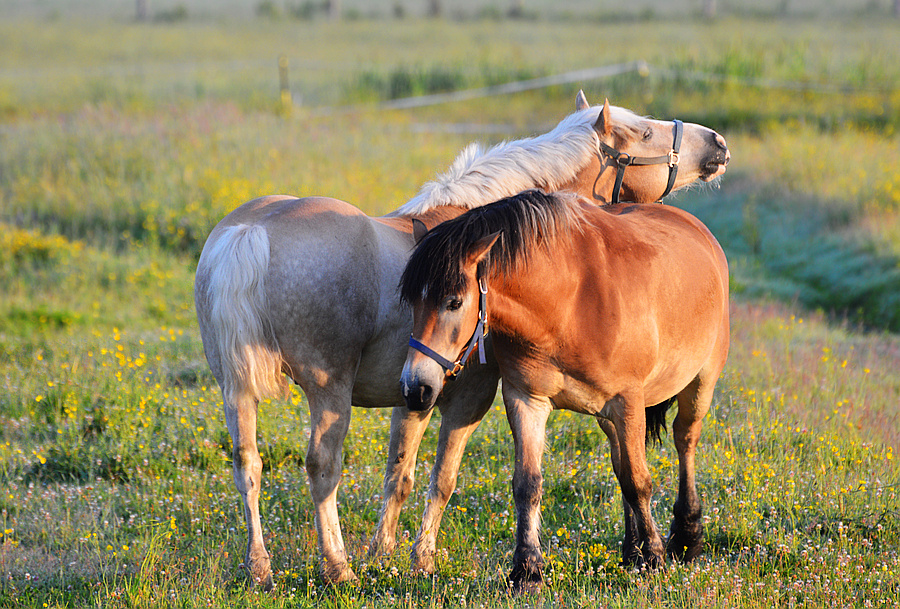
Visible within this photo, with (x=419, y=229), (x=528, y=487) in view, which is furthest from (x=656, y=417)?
(x=419, y=229)

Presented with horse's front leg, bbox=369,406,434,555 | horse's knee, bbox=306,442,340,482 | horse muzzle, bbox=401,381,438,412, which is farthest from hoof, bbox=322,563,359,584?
horse muzzle, bbox=401,381,438,412

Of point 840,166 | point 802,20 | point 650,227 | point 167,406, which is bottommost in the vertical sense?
point 167,406

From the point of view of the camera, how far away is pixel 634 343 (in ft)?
11.2

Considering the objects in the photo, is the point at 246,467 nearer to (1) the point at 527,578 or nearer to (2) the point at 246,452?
(2) the point at 246,452

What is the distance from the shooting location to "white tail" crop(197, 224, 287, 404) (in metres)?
3.33

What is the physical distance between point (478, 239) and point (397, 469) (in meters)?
1.55

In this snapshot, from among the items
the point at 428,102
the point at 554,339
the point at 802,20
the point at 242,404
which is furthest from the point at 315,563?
the point at 802,20

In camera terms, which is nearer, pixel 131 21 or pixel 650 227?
pixel 650 227

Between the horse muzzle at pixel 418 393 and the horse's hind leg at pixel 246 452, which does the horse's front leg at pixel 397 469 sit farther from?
the horse muzzle at pixel 418 393

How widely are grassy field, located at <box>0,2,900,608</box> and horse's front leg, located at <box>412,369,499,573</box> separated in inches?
6.0

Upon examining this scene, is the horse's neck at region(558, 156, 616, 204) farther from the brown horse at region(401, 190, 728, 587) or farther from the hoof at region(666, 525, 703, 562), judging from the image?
the hoof at region(666, 525, 703, 562)

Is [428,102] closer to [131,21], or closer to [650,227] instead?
[650,227]

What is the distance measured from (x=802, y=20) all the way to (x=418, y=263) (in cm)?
4051

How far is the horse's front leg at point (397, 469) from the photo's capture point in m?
4.00
